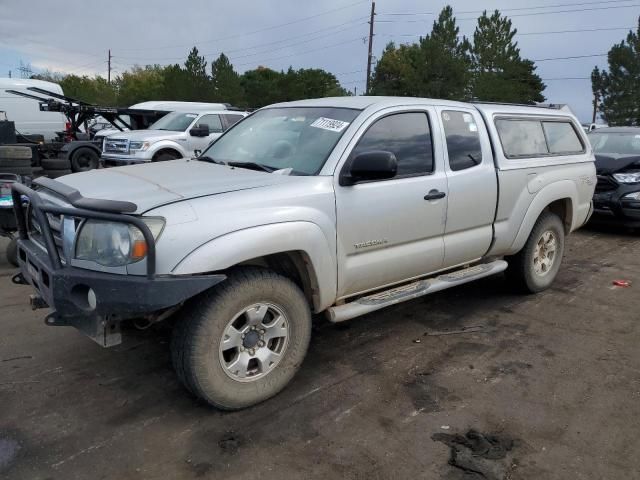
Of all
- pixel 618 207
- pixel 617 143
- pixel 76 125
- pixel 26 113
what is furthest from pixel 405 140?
pixel 26 113

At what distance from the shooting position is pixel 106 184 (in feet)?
11.0

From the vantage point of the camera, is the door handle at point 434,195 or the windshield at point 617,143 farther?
the windshield at point 617,143

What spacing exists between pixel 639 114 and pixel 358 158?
154ft

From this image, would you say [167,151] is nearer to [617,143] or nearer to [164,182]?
[617,143]

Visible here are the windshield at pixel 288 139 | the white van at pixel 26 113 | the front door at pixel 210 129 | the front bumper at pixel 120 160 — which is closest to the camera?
the windshield at pixel 288 139

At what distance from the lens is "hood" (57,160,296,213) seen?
9.93 ft

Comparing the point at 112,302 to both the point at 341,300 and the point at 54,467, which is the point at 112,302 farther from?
the point at 341,300

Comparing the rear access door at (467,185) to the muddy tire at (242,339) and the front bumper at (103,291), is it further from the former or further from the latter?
the front bumper at (103,291)

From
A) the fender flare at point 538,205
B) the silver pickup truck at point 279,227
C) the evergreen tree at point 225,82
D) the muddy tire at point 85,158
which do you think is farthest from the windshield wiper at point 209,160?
the evergreen tree at point 225,82

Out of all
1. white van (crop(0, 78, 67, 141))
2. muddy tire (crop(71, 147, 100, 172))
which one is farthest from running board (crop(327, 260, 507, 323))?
white van (crop(0, 78, 67, 141))

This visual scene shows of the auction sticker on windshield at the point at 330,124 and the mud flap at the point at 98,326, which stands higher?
the auction sticker on windshield at the point at 330,124

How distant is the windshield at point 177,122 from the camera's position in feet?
41.1

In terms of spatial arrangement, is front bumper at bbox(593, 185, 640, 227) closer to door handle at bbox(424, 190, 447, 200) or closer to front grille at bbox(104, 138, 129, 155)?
door handle at bbox(424, 190, 447, 200)

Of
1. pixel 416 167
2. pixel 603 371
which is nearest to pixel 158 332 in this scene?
pixel 416 167
